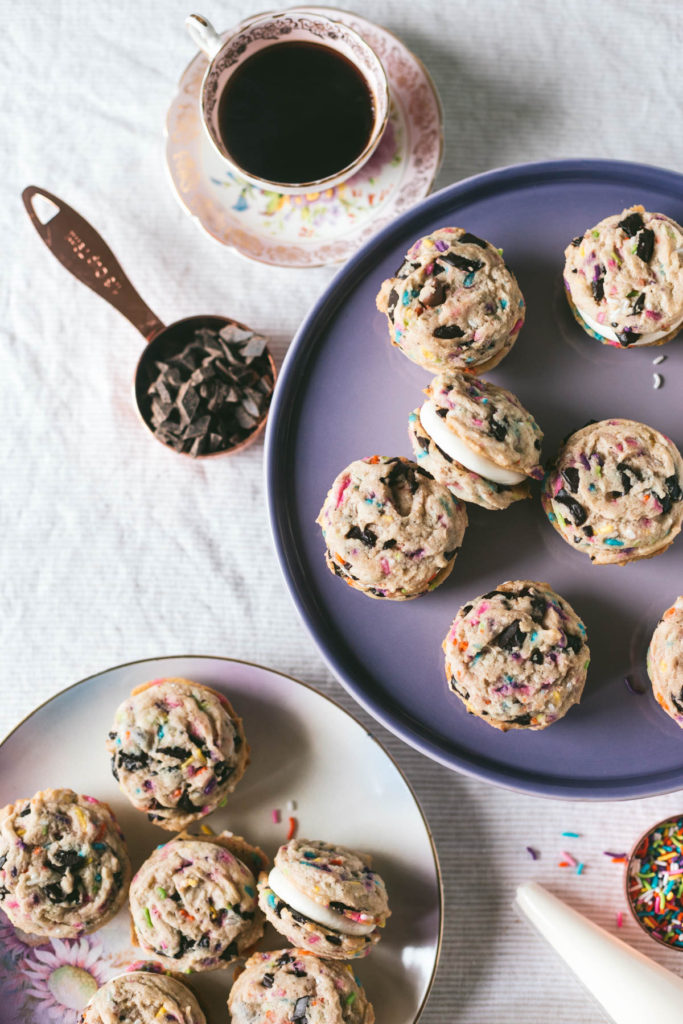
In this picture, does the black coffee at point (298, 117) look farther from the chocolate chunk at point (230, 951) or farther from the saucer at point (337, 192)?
the chocolate chunk at point (230, 951)

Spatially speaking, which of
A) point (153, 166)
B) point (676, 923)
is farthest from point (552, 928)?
point (153, 166)

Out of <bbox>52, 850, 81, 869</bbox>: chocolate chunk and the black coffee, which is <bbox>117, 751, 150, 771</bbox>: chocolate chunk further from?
the black coffee

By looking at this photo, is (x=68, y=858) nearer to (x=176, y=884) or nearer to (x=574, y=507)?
(x=176, y=884)

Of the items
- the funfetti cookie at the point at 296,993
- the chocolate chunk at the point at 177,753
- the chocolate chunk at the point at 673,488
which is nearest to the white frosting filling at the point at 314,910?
the funfetti cookie at the point at 296,993

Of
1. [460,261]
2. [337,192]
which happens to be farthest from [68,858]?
[337,192]

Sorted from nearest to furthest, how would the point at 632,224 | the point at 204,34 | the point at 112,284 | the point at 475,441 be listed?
the point at 475,441 < the point at 632,224 < the point at 204,34 < the point at 112,284
